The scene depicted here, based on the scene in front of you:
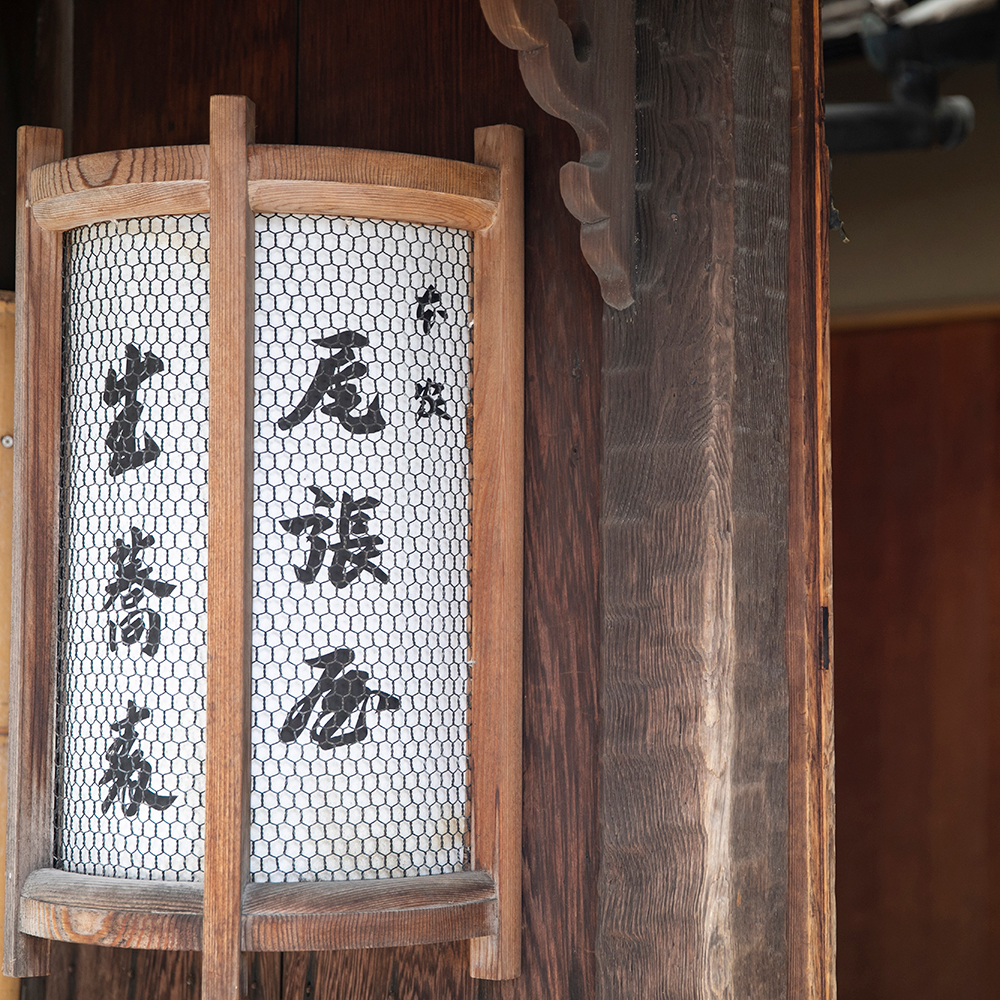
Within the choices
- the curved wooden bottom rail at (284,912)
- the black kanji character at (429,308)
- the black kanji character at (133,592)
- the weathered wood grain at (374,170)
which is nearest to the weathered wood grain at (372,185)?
the weathered wood grain at (374,170)

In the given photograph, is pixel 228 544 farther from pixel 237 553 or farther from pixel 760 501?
pixel 760 501

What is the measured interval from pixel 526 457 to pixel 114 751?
29.0 inches

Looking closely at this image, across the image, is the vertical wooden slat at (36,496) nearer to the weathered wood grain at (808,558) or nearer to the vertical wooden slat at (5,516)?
the vertical wooden slat at (5,516)

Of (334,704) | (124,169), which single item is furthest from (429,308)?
(334,704)

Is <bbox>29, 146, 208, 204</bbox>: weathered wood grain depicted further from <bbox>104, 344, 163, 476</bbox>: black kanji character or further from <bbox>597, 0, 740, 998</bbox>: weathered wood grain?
<bbox>597, 0, 740, 998</bbox>: weathered wood grain

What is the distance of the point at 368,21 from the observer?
6.35 ft

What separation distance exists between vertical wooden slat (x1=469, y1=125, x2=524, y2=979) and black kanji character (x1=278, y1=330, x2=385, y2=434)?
159 mm

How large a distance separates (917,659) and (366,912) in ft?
10.8

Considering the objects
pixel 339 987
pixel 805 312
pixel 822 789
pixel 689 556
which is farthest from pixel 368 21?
pixel 339 987

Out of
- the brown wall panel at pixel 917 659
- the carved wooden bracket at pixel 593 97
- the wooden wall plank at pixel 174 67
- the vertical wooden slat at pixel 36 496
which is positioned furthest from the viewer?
the brown wall panel at pixel 917 659

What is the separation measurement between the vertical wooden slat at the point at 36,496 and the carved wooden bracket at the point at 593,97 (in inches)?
31.4

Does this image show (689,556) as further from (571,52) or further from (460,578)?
(571,52)

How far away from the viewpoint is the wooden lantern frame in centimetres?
161

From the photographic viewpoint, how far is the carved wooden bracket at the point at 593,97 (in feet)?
4.75
